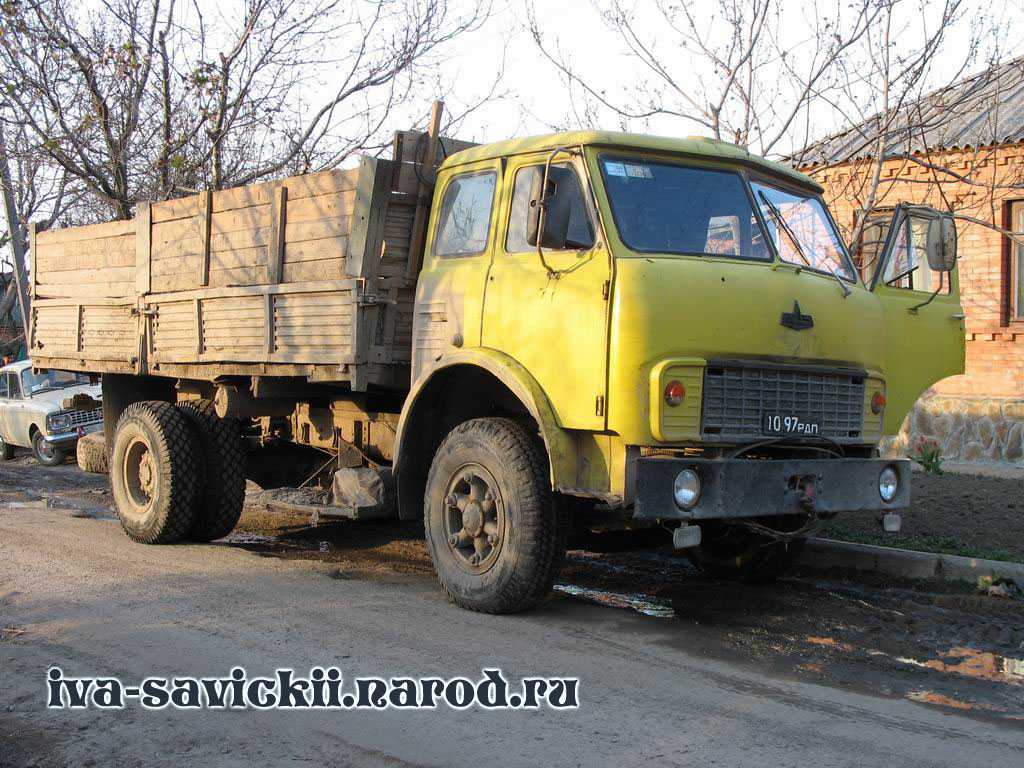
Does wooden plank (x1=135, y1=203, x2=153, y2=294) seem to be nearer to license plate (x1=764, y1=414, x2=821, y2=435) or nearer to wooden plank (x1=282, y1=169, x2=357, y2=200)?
wooden plank (x1=282, y1=169, x2=357, y2=200)

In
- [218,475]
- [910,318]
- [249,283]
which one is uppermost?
[249,283]

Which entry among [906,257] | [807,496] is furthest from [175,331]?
[906,257]

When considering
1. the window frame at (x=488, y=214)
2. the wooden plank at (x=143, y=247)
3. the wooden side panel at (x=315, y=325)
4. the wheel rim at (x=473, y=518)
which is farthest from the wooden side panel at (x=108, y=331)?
the wheel rim at (x=473, y=518)

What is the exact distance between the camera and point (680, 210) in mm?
5965

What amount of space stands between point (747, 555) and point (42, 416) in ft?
42.2

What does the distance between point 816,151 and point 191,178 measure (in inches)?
336

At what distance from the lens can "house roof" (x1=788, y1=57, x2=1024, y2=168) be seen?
977 cm

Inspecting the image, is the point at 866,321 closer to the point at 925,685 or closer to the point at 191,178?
the point at 925,685

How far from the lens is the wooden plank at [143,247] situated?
358 inches

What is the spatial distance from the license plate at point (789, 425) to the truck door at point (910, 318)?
837mm

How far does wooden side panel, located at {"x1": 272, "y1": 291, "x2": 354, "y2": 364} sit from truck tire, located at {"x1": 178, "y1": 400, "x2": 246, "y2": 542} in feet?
4.64

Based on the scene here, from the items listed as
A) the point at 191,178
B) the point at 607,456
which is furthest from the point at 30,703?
the point at 191,178

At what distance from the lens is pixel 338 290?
709cm

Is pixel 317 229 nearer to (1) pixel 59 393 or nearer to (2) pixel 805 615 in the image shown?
(2) pixel 805 615
